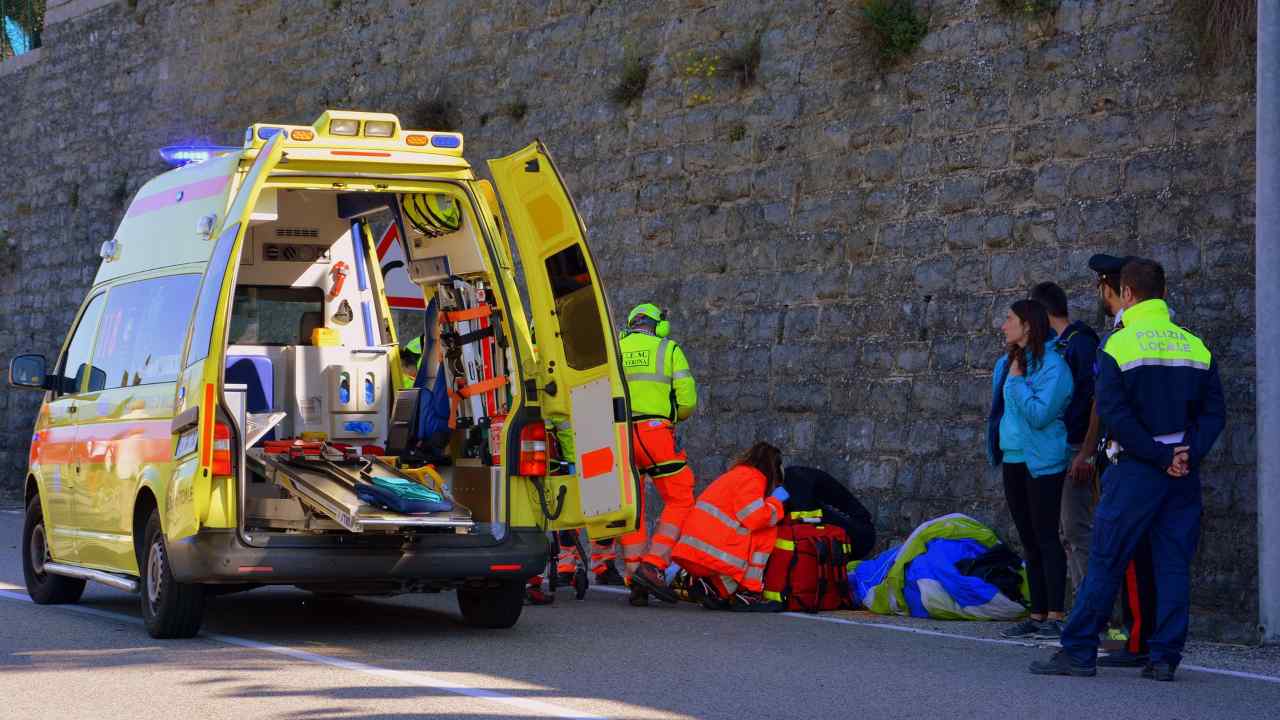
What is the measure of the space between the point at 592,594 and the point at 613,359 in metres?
2.63

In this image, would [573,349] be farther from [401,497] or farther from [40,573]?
[40,573]

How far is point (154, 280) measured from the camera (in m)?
9.12

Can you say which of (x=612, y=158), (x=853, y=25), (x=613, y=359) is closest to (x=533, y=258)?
(x=613, y=359)

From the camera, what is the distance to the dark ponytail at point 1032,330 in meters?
9.13

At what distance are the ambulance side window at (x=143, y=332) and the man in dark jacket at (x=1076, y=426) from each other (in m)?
4.47

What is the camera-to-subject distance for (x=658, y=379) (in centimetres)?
1078

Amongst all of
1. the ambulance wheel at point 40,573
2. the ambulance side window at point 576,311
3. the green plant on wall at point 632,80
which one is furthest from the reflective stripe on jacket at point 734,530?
the green plant on wall at point 632,80

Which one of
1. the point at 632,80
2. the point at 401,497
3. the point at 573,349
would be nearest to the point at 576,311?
the point at 573,349

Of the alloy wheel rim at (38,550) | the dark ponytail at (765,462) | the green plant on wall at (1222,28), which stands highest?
the green plant on wall at (1222,28)

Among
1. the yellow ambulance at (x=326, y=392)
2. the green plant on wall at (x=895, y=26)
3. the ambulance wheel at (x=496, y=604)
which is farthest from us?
the green plant on wall at (x=895, y=26)

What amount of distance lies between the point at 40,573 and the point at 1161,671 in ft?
20.9

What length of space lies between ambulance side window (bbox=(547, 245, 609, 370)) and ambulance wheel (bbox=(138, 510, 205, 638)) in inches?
86.6

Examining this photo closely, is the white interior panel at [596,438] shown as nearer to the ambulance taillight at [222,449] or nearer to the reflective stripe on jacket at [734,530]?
the reflective stripe on jacket at [734,530]

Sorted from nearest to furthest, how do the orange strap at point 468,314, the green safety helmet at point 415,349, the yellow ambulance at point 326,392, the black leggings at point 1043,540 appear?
1. the yellow ambulance at point 326,392
2. the black leggings at point 1043,540
3. the orange strap at point 468,314
4. the green safety helmet at point 415,349
